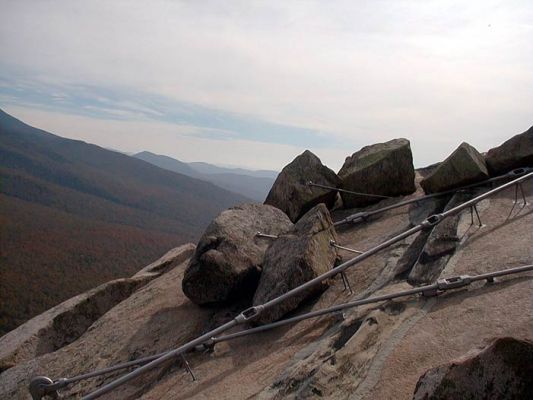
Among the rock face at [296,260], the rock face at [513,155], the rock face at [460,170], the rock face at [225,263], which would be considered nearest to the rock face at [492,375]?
the rock face at [296,260]

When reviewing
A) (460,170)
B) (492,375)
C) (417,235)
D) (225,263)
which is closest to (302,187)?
(460,170)

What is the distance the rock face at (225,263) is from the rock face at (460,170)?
15.3 feet

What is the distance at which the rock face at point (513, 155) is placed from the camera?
456 inches

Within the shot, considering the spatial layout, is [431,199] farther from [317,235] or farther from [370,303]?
[370,303]

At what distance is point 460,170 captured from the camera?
38.4 feet

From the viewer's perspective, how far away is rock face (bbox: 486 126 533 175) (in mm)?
11586

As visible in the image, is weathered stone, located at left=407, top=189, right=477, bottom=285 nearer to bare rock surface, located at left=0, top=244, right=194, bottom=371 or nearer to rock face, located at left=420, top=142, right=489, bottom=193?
rock face, located at left=420, top=142, right=489, bottom=193

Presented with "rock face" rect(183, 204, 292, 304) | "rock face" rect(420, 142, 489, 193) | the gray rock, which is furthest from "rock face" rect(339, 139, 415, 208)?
"rock face" rect(183, 204, 292, 304)

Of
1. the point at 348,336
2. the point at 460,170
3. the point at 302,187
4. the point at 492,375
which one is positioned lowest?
the point at 348,336

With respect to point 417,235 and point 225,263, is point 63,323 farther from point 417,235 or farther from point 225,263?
point 417,235

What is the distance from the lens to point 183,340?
10156 mm

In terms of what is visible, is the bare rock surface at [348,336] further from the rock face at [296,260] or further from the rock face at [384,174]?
the rock face at [384,174]

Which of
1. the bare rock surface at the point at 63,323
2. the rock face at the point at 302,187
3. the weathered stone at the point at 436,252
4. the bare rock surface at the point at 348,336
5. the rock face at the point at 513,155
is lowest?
the bare rock surface at the point at 63,323

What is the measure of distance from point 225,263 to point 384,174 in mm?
6067
